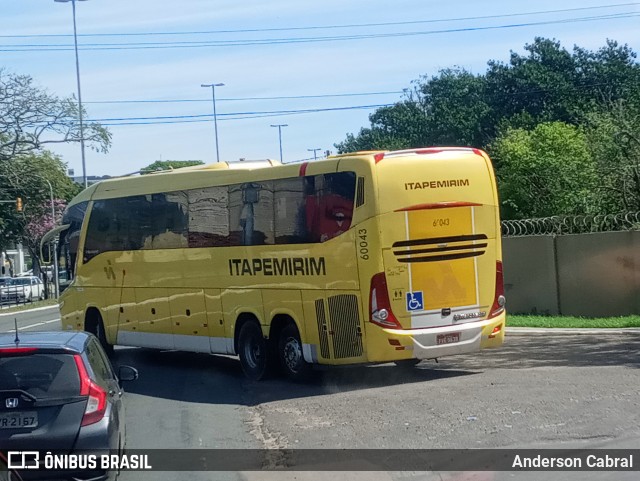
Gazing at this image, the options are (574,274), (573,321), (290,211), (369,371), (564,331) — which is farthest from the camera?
(574,274)

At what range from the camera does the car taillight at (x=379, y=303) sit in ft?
43.5

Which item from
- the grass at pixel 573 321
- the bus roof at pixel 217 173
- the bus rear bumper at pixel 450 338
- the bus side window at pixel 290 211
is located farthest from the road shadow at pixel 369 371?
the bus roof at pixel 217 173

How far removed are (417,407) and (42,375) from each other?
17.6ft

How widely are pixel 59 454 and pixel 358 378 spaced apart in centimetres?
828

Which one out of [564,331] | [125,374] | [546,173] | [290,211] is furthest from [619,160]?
[125,374]

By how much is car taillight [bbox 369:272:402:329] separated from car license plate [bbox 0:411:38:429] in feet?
21.5

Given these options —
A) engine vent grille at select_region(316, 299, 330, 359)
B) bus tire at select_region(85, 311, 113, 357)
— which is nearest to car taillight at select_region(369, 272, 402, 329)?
engine vent grille at select_region(316, 299, 330, 359)

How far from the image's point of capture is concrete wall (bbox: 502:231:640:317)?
22.5 meters

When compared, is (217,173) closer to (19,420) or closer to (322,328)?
(322,328)

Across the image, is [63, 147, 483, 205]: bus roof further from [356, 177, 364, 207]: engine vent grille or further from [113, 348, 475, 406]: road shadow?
[113, 348, 475, 406]: road shadow

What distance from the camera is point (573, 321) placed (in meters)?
21.8

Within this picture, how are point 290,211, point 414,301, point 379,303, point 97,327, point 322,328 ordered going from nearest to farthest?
point 379,303
point 414,301
point 322,328
point 290,211
point 97,327

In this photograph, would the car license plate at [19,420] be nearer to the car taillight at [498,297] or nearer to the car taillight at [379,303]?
the car taillight at [379,303]

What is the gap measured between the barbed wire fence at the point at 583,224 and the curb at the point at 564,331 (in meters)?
3.61
